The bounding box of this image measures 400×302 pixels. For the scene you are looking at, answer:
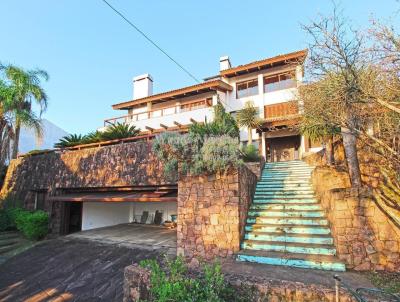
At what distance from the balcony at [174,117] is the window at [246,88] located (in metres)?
2.72

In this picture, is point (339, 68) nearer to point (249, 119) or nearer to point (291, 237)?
point (291, 237)

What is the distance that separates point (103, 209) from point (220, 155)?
10748 mm

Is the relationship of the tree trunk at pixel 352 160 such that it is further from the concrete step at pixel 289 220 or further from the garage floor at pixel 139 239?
the garage floor at pixel 139 239

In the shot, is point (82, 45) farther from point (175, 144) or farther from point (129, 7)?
point (175, 144)

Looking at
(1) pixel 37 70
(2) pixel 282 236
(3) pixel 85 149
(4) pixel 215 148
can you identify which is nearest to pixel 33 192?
(3) pixel 85 149

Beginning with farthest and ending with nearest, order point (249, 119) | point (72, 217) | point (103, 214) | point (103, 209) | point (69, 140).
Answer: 1. point (249, 119)
2. point (103, 209)
3. point (103, 214)
4. point (69, 140)
5. point (72, 217)

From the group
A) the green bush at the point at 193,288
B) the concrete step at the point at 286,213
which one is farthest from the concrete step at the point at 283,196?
the green bush at the point at 193,288

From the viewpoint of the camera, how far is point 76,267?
7.42 meters

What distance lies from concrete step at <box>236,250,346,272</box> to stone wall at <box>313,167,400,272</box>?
264 millimetres

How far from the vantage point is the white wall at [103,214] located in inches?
519

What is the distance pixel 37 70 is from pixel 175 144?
14.1 m

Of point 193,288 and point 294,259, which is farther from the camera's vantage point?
point 294,259

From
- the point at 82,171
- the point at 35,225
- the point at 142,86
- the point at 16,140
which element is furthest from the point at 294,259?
the point at 142,86

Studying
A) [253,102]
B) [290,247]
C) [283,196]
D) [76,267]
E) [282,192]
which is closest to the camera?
[290,247]
